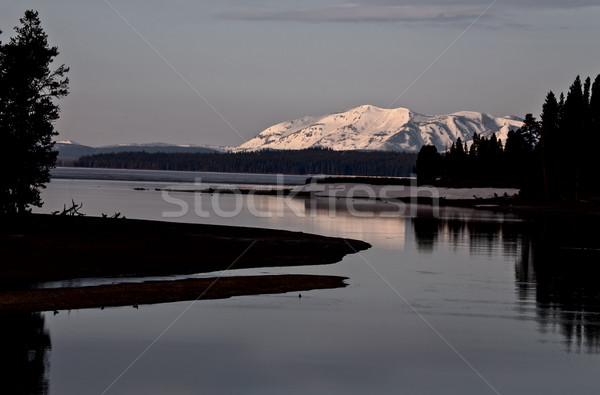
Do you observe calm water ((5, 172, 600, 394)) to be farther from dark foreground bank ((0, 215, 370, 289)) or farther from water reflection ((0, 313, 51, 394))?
dark foreground bank ((0, 215, 370, 289))

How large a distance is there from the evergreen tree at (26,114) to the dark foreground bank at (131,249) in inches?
99.4

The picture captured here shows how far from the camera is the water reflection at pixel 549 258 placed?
85.5ft

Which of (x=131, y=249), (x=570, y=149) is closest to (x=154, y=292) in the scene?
(x=131, y=249)

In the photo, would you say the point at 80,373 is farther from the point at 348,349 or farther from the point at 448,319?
the point at 448,319

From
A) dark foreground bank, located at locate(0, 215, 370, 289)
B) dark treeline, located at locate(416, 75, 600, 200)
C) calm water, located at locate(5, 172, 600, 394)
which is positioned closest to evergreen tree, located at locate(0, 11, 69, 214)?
dark foreground bank, located at locate(0, 215, 370, 289)

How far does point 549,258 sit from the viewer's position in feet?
151

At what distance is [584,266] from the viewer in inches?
1650

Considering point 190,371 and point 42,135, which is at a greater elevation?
point 42,135

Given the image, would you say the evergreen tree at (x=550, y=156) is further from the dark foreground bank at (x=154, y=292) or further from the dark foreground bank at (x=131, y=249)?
the dark foreground bank at (x=154, y=292)

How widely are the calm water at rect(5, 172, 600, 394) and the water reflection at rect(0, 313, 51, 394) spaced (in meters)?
0.05

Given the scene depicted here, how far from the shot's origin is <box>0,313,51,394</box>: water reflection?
17172mm

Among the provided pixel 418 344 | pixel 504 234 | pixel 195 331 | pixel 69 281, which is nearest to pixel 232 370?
pixel 195 331

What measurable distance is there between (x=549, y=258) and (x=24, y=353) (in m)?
33.6

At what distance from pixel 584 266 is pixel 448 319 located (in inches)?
724
